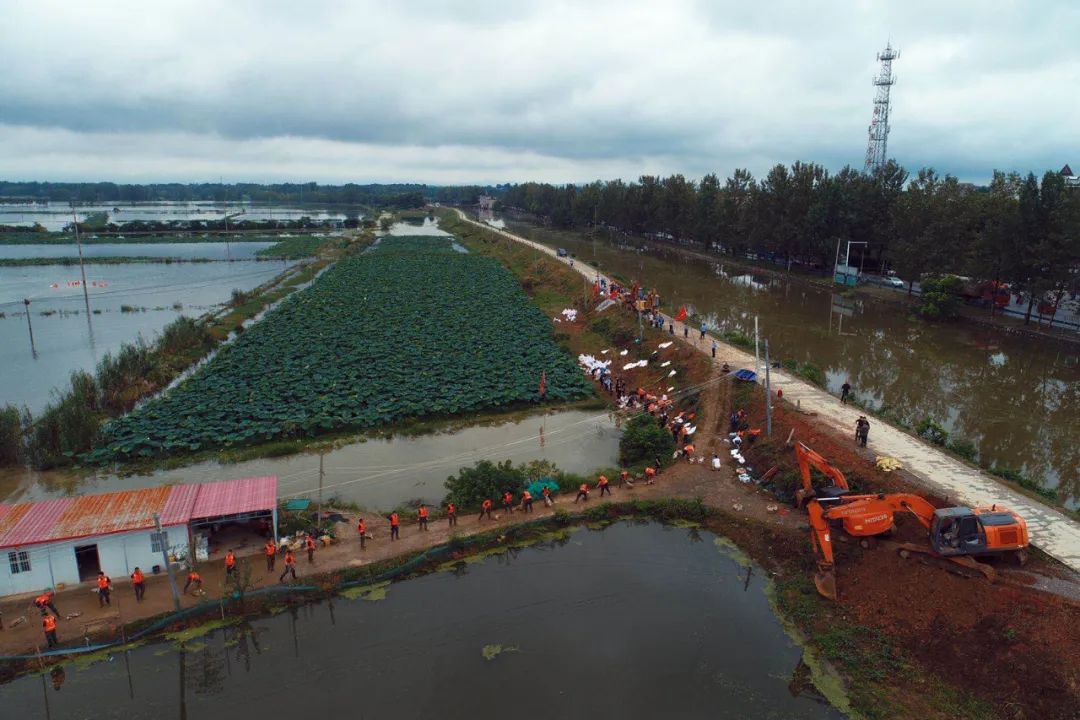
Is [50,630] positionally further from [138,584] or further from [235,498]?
[235,498]

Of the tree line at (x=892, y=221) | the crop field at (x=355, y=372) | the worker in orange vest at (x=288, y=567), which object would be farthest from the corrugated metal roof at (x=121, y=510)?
the tree line at (x=892, y=221)

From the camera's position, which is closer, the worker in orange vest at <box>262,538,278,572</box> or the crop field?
the worker in orange vest at <box>262,538,278,572</box>

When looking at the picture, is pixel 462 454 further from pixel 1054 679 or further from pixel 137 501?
pixel 1054 679

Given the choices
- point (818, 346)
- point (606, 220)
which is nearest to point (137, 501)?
point (818, 346)

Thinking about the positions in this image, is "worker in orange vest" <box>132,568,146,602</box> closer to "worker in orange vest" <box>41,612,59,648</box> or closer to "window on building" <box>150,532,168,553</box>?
"window on building" <box>150,532,168,553</box>

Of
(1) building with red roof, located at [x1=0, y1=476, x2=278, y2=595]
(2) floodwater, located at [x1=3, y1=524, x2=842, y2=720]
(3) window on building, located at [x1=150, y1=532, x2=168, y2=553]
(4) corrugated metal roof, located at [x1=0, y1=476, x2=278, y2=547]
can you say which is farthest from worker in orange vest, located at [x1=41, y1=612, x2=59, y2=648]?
(3) window on building, located at [x1=150, y1=532, x2=168, y2=553]
